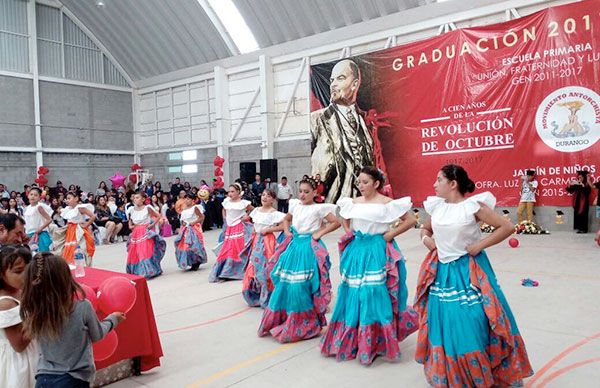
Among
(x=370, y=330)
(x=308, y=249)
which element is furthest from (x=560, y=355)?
(x=308, y=249)

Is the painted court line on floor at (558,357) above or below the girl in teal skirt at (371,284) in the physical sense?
below

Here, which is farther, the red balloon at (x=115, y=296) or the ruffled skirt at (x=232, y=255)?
the ruffled skirt at (x=232, y=255)

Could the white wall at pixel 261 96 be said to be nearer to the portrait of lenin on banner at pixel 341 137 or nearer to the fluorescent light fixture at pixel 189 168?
the fluorescent light fixture at pixel 189 168

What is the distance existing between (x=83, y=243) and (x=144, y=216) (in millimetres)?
984

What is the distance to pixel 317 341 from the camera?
4.43 m

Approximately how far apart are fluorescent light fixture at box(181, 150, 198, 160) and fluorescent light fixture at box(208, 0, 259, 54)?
Answer: 188 inches

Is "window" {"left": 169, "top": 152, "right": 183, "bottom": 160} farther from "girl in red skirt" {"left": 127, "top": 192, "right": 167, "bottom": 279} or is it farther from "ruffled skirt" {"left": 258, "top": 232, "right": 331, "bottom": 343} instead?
"ruffled skirt" {"left": 258, "top": 232, "right": 331, "bottom": 343}

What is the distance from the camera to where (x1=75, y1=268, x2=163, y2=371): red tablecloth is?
12.0ft

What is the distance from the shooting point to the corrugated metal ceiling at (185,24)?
15.1m

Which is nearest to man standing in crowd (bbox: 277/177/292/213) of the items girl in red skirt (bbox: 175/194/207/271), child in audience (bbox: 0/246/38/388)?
girl in red skirt (bbox: 175/194/207/271)

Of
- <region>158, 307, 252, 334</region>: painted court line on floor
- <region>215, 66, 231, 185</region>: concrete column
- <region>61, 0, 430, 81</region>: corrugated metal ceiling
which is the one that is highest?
<region>61, 0, 430, 81</region>: corrugated metal ceiling

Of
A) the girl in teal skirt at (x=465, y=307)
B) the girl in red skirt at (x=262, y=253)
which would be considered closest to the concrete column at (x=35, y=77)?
the girl in red skirt at (x=262, y=253)

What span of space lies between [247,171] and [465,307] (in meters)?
14.0

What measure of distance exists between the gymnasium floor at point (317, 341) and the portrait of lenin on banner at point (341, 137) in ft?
21.3
